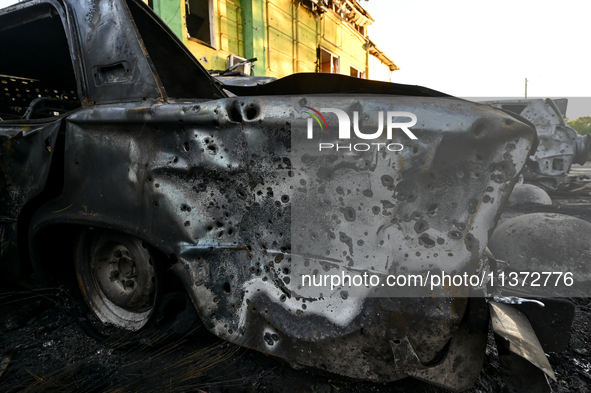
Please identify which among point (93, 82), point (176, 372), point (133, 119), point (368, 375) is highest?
point (93, 82)

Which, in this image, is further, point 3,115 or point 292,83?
point 3,115

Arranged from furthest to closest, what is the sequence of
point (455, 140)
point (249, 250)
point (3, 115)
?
point (3, 115) → point (249, 250) → point (455, 140)

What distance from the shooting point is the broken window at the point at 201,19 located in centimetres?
757

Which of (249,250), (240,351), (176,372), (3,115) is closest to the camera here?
(249,250)

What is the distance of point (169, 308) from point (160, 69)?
114 centimetres

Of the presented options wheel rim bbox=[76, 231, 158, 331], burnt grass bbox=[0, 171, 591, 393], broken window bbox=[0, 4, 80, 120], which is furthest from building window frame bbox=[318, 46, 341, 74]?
burnt grass bbox=[0, 171, 591, 393]

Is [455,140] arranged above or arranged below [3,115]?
below

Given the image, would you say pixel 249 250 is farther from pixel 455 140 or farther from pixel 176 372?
pixel 455 140

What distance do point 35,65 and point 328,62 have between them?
11593 millimetres

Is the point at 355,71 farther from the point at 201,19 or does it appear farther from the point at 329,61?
the point at 201,19

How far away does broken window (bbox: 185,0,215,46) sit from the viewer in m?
7.57

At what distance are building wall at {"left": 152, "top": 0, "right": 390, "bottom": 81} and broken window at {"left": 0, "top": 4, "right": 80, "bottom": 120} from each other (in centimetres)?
442

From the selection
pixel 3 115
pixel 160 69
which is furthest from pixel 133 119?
pixel 3 115

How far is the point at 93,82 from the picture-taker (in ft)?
4.97
